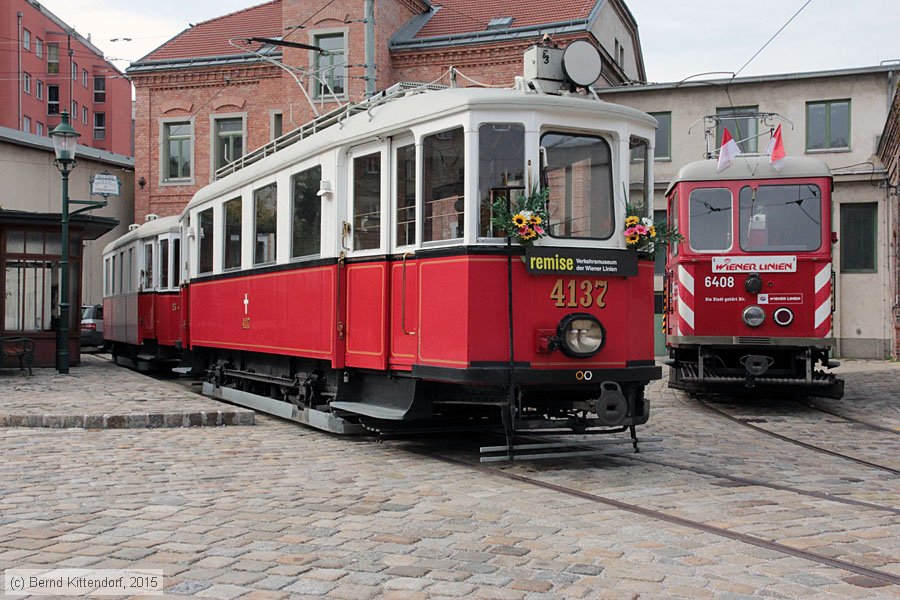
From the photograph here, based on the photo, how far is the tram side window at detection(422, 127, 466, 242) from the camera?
8.21 m

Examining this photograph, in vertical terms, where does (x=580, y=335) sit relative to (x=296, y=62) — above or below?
below

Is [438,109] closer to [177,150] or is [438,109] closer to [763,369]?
[763,369]

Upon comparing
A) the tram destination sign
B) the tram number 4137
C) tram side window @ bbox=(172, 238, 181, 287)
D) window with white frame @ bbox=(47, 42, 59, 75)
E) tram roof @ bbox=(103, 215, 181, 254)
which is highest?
window with white frame @ bbox=(47, 42, 59, 75)

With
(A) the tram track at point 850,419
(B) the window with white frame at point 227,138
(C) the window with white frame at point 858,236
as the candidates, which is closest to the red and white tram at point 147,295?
(B) the window with white frame at point 227,138

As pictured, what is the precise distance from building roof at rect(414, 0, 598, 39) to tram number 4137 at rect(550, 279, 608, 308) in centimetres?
2381

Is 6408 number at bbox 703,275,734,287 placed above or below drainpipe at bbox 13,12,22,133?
below

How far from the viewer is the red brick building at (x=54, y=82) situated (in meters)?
55.1

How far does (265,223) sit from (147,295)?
9235 millimetres

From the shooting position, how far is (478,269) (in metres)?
7.98

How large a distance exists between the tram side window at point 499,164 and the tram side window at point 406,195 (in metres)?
0.83

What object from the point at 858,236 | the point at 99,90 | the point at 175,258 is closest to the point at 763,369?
the point at 175,258

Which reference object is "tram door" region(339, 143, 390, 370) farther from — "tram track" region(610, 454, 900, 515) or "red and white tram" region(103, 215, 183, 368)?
"red and white tram" region(103, 215, 183, 368)

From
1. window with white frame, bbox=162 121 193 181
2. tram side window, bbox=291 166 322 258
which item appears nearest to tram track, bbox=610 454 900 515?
tram side window, bbox=291 166 322 258

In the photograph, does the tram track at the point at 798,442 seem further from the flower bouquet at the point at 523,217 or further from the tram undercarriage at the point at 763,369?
the flower bouquet at the point at 523,217
